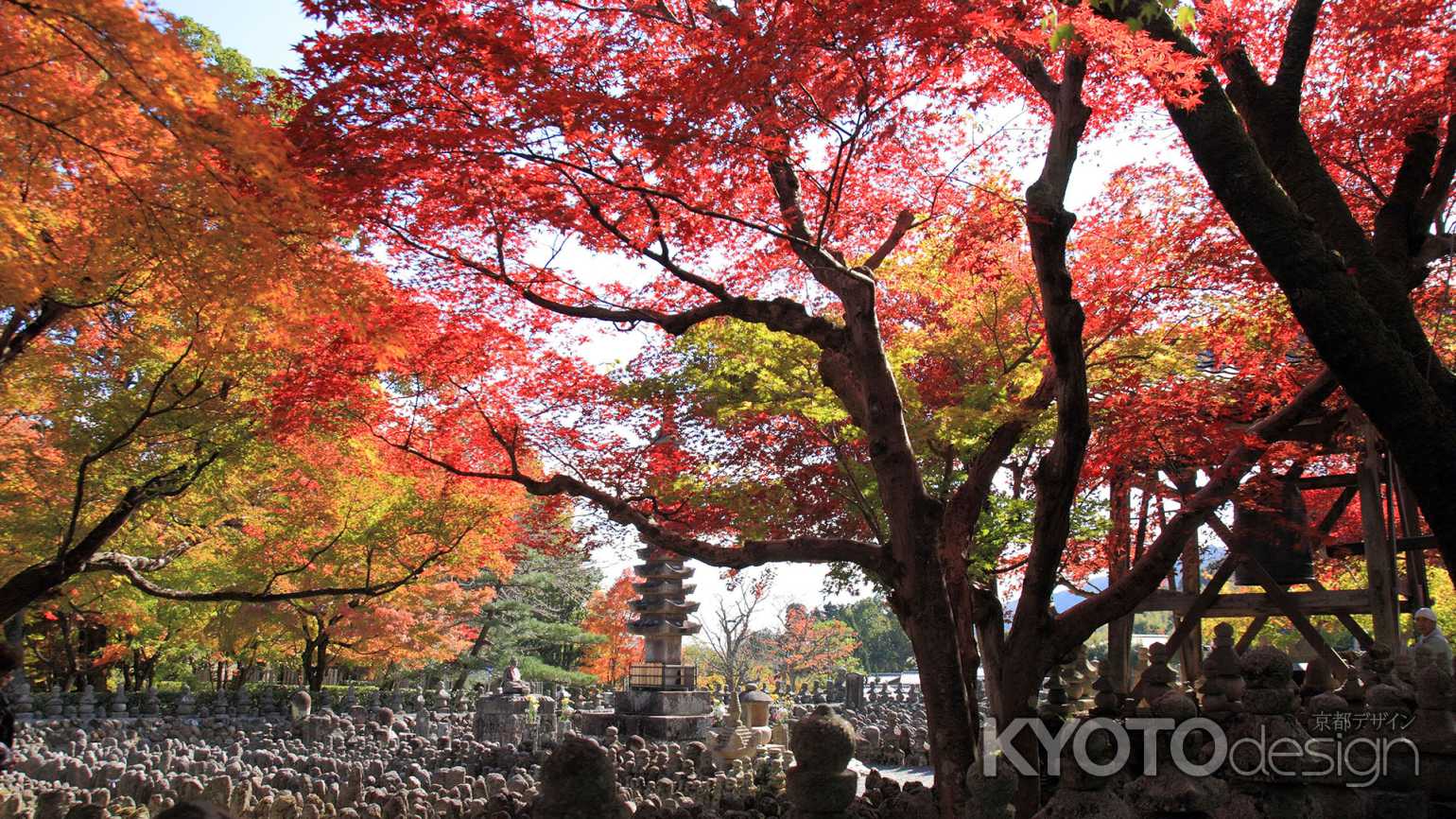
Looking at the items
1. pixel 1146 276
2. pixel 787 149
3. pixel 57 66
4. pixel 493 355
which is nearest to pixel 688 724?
pixel 493 355

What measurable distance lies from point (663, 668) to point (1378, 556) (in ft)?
48.1

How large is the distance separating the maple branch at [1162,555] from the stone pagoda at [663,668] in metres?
13.7

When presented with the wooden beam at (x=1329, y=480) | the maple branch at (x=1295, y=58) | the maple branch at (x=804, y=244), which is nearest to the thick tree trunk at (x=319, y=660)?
the maple branch at (x=804, y=244)

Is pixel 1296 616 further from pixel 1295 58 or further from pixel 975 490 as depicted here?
pixel 1295 58

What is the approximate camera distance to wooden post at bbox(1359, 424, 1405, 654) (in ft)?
31.3

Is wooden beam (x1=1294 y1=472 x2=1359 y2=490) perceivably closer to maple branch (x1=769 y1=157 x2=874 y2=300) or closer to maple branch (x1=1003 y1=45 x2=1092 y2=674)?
maple branch (x1=1003 y1=45 x2=1092 y2=674)

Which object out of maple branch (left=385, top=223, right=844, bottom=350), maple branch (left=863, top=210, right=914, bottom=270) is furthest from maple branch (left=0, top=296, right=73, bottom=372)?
maple branch (left=863, top=210, right=914, bottom=270)

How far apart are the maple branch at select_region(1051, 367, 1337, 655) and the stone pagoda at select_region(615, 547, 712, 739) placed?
1367 centimetres

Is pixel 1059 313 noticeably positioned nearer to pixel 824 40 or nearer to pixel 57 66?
pixel 824 40

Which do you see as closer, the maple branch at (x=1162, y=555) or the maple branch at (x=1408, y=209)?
the maple branch at (x=1408, y=209)

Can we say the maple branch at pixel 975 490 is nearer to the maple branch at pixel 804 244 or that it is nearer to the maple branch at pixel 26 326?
the maple branch at pixel 804 244

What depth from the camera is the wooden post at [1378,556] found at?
31.3 ft

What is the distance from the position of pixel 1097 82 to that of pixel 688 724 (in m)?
15.9

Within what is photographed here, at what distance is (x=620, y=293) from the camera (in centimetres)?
991
